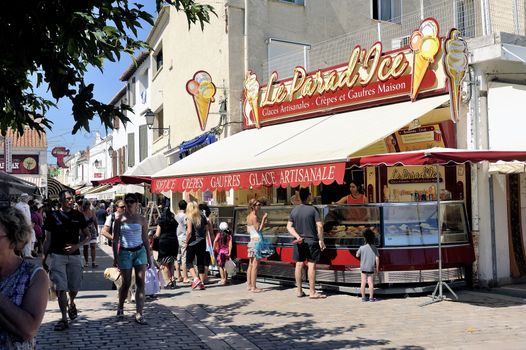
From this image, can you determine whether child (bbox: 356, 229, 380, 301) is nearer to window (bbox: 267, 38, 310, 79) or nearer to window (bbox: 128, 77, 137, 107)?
window (bbox: 267, 38, 310, 79)

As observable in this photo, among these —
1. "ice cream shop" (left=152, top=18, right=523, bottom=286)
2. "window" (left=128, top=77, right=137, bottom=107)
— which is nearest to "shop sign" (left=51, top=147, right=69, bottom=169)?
"window" (left=128, top=77, right=137, bottom=107)

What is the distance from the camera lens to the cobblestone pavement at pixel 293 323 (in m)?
6.37

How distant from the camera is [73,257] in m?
7.43

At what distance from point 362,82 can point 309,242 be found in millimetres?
4394

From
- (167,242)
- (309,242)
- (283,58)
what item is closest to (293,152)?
(309,242)

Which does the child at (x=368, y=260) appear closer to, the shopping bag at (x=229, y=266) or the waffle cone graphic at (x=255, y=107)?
the shopping bag at (x=229, y=266)

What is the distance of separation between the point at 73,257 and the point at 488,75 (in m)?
7.63

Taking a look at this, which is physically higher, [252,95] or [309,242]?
[252,95]

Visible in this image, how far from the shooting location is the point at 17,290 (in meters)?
2.93

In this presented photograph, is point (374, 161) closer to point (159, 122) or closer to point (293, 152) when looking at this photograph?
point (293, 152)

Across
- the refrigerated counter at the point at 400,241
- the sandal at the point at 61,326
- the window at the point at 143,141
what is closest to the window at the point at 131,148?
the window at the point at 143,141

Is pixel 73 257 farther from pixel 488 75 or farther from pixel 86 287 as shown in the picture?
pixel 488 75

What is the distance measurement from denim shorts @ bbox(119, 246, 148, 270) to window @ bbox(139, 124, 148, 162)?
19.6 m

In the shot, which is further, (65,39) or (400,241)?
(400,241)
